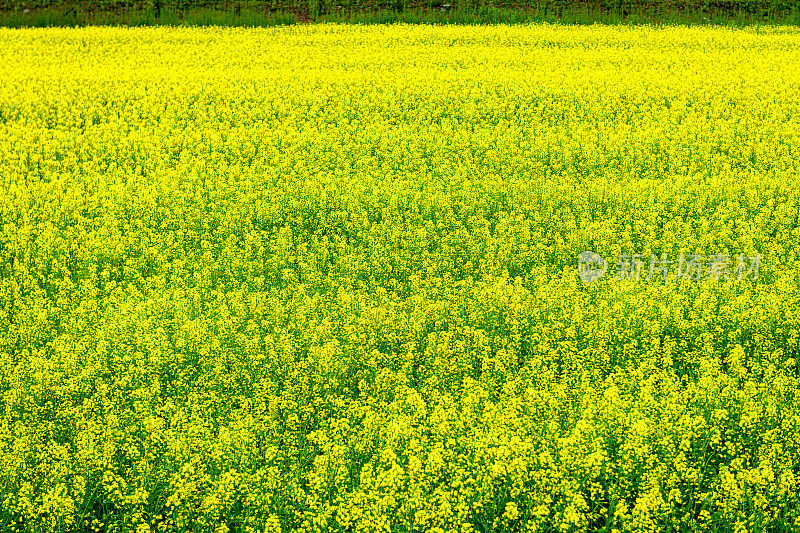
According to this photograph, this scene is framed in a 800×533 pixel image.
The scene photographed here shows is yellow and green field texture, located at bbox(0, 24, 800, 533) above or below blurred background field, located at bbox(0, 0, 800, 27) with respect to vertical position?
below

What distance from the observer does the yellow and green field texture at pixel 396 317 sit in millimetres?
3512

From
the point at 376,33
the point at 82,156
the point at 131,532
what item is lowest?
the point at 131,532

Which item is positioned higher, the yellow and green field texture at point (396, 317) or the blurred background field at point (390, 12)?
the blurred background field at point (390, 12)

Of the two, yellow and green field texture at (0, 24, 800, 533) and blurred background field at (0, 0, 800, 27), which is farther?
blurred background field at (0, 0, 800, 27)

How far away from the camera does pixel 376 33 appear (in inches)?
677

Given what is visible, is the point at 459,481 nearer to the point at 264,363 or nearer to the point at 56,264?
the point at 264,363

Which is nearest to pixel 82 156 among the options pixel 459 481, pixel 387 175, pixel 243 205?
pixel 243 205

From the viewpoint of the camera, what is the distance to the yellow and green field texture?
3.51 metres

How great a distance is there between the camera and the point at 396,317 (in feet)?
Result: 16.3

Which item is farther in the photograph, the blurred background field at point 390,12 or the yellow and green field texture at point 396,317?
the blurred background field at point 390,12

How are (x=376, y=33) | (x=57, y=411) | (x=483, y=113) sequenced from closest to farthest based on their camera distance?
(x=57, y=411), (x=483, y=113), (x=376, y=33)

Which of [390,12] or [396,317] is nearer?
[396,317]

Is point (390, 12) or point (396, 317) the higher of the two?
point (390, 12)

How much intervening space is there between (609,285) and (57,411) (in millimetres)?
3661
